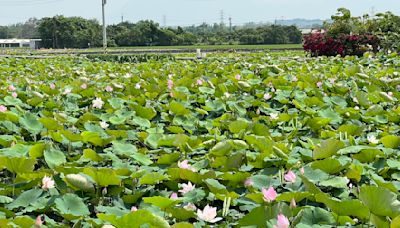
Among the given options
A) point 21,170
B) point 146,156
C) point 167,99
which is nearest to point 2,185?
point 21,170

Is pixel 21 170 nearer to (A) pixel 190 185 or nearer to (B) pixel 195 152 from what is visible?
(A) pixel 190 185

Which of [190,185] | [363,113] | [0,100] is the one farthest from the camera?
[0,100]

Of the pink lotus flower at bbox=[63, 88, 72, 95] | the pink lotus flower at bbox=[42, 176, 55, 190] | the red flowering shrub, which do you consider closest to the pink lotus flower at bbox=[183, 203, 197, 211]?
the pink lotus flower at bbox=[42, 176, 55, 190]

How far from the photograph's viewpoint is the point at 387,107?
278 cm

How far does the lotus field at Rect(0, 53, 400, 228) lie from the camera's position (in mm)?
1185

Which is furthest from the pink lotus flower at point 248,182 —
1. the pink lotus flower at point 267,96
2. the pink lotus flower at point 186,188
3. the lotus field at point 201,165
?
the pink lotus flower at point 267,96

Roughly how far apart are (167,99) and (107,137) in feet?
3.50

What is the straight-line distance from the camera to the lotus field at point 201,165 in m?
1.18

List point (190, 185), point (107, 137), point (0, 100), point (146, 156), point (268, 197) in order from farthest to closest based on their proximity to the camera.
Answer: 1. point (0, 100)
2. point (107, 137)
3. point (146, 156)
4. point (190, 185)
5. point (268, 197)

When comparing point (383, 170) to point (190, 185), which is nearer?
point (190, 185)

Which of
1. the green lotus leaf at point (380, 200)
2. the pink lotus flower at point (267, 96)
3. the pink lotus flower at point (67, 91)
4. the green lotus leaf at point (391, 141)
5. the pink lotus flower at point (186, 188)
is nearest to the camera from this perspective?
the green lotus leaf at point (380, 200)

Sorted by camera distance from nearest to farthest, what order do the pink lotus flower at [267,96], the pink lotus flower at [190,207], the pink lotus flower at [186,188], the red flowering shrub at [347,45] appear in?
the pink lotus flower at [190,207]
the pink lotus flower at [186,188]
the pink lotus flower at [267,96]
the red flowering shrub at [347,45]

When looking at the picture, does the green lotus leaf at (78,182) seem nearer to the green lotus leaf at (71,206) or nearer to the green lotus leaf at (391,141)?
the green lotus leaf at (71,206)

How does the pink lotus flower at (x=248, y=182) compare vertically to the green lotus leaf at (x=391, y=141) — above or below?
below
